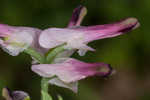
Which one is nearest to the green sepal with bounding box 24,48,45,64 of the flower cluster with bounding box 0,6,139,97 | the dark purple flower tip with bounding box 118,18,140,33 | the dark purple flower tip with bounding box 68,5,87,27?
the flower cluster with bounding box 0,6,139,97

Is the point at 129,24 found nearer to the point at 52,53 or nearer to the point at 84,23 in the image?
the point at 52,53

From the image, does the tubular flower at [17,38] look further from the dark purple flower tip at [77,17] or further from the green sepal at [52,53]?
the dark purple flower tip at [77,17]

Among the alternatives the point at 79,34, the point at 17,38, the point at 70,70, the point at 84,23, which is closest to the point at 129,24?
the point at 79,34

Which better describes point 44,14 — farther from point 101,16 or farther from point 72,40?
point 72,40

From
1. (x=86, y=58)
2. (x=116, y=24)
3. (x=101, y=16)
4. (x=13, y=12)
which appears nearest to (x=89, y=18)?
(x=101, y=16)

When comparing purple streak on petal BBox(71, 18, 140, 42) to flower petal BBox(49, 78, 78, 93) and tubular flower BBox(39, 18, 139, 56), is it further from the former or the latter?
flower petal BBox(49, 78, 78, 93)
